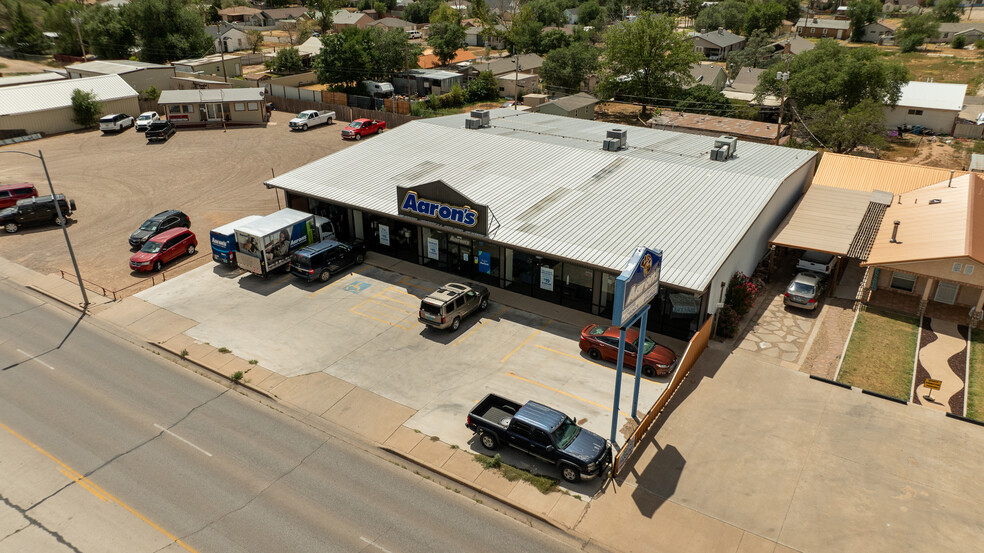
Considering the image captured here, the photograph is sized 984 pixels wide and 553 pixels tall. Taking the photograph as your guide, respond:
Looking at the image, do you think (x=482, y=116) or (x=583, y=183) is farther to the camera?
(x=482, y=116)

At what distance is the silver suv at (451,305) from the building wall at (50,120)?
5932 cm

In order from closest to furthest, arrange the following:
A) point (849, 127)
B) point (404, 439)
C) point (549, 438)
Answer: point (549, 438), point (404, 439), point (849, 127)

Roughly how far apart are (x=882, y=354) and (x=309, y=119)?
6300 centimetres

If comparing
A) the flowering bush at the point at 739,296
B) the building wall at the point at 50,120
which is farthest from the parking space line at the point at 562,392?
the building wall at the point at 50,120

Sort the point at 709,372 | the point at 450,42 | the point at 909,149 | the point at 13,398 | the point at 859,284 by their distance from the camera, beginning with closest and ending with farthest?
the point at 13,398, the point at 709,372, the point at 859,284, the point at 909,149, the point at 450,42

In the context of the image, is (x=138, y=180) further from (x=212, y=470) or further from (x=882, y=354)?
(x=882, y=354)

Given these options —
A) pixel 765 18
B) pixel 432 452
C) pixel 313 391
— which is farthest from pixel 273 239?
pixel 765 18

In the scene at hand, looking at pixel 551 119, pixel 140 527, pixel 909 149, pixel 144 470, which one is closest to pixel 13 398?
pixel 144 470

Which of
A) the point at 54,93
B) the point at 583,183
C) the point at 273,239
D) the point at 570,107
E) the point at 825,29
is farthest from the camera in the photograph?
the point at 825,29

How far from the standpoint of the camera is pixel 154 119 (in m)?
73.0

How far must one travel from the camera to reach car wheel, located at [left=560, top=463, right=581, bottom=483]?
22489mm

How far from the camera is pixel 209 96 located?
73938mm

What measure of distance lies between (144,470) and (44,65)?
121903mm

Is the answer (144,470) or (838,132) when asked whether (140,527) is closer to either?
(144,470)
